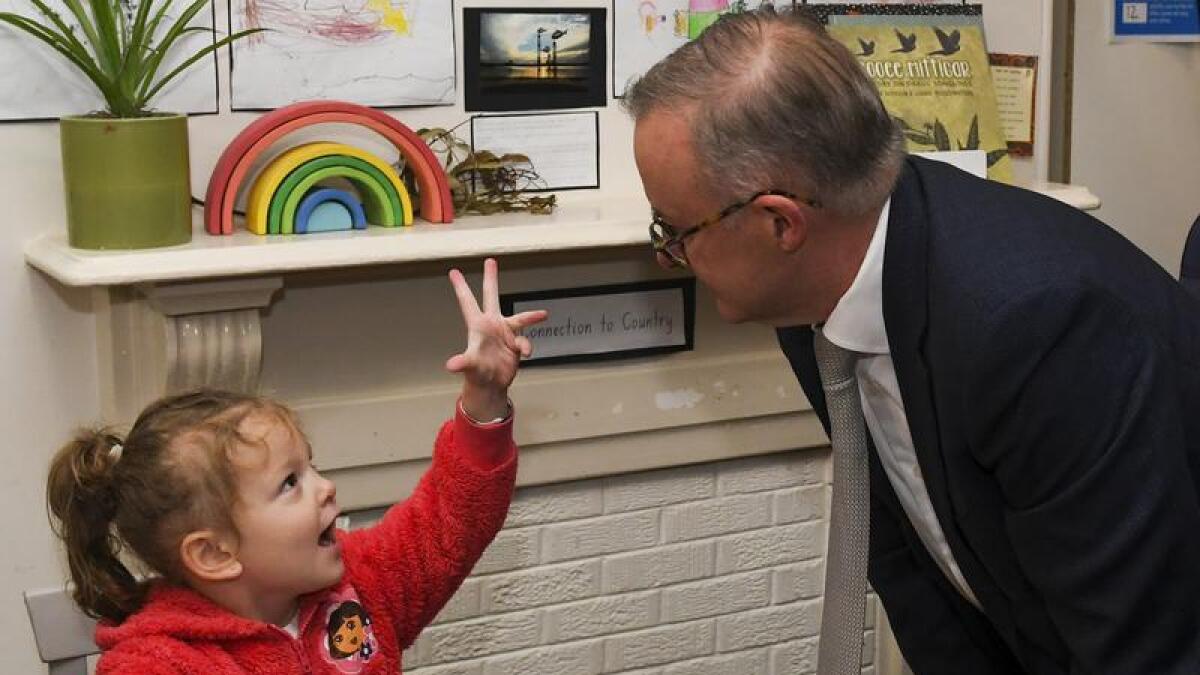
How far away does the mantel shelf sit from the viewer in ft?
6.45

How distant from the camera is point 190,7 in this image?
82.4 inches

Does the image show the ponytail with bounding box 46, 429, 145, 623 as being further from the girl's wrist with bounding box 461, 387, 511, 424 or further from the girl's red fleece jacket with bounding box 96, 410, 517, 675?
the girl's wrist with bounding box 461, 387, 511, 424

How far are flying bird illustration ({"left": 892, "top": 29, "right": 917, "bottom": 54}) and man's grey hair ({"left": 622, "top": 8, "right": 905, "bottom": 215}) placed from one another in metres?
1.04

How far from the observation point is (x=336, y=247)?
2062 mm

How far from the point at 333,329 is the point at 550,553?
1.79ft

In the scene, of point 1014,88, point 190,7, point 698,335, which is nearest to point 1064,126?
point 1014,88

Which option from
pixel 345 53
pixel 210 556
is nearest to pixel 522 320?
pixel 210 556

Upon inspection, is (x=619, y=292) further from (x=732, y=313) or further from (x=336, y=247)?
(x=732, y=313)

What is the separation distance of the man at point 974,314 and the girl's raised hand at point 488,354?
185mm

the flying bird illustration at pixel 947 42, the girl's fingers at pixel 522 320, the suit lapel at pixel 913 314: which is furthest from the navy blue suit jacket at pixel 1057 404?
the flying bird illustration at pixel 947 42

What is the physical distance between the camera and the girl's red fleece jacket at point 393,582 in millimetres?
1599

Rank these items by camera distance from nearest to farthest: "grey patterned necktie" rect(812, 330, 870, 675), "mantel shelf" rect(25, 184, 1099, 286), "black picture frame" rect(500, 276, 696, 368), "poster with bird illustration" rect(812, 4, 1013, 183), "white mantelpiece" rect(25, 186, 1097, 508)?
"grey patterned necktie" rect(812, 330, 870, 675) → "mantel shelf" rect(25, 184, 1099, 286) → "white mantelpiece" rect(25, 186, 1097, 508) → "black picture frame" rect(500, 276, 696, 368) → "poster with bird illustration" rect(812, 4, 1013, 183)

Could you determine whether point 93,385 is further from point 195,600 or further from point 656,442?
point 656,442

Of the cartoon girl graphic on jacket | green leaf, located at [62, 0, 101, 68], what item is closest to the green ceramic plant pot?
green leaf, located at [62, 0, 101, 68]
